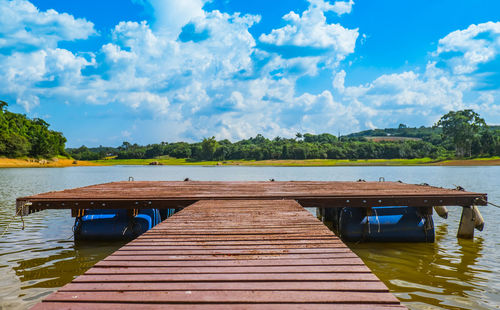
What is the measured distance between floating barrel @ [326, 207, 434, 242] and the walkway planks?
4407 mm

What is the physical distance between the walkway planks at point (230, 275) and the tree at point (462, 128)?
116713 millimetres

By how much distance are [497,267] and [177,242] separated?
6862mm

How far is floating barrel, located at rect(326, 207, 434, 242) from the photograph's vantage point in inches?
348

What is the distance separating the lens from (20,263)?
24.0ft

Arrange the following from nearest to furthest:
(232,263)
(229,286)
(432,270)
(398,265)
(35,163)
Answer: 1. (229,286)
2. (232,263)
3. (432,270)
4. (398,265)
5. (35,163)

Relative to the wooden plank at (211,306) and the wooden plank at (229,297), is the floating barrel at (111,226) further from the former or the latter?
the wooden plank at (211,306)

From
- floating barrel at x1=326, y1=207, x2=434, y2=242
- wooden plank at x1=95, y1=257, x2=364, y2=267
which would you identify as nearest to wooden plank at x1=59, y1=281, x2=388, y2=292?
wooden plank at x1=95, y1=257, x2=364, y2=267

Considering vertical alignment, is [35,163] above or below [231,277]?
above

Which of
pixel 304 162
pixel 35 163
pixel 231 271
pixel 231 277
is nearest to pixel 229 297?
pixel 231 277

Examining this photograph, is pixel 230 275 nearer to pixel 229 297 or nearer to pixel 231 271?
pixel 231 271

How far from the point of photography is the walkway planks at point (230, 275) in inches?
99.7

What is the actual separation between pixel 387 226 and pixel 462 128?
11500cm

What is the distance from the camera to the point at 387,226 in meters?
8.85

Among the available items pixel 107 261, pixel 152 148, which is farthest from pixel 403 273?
pixel 152 148
